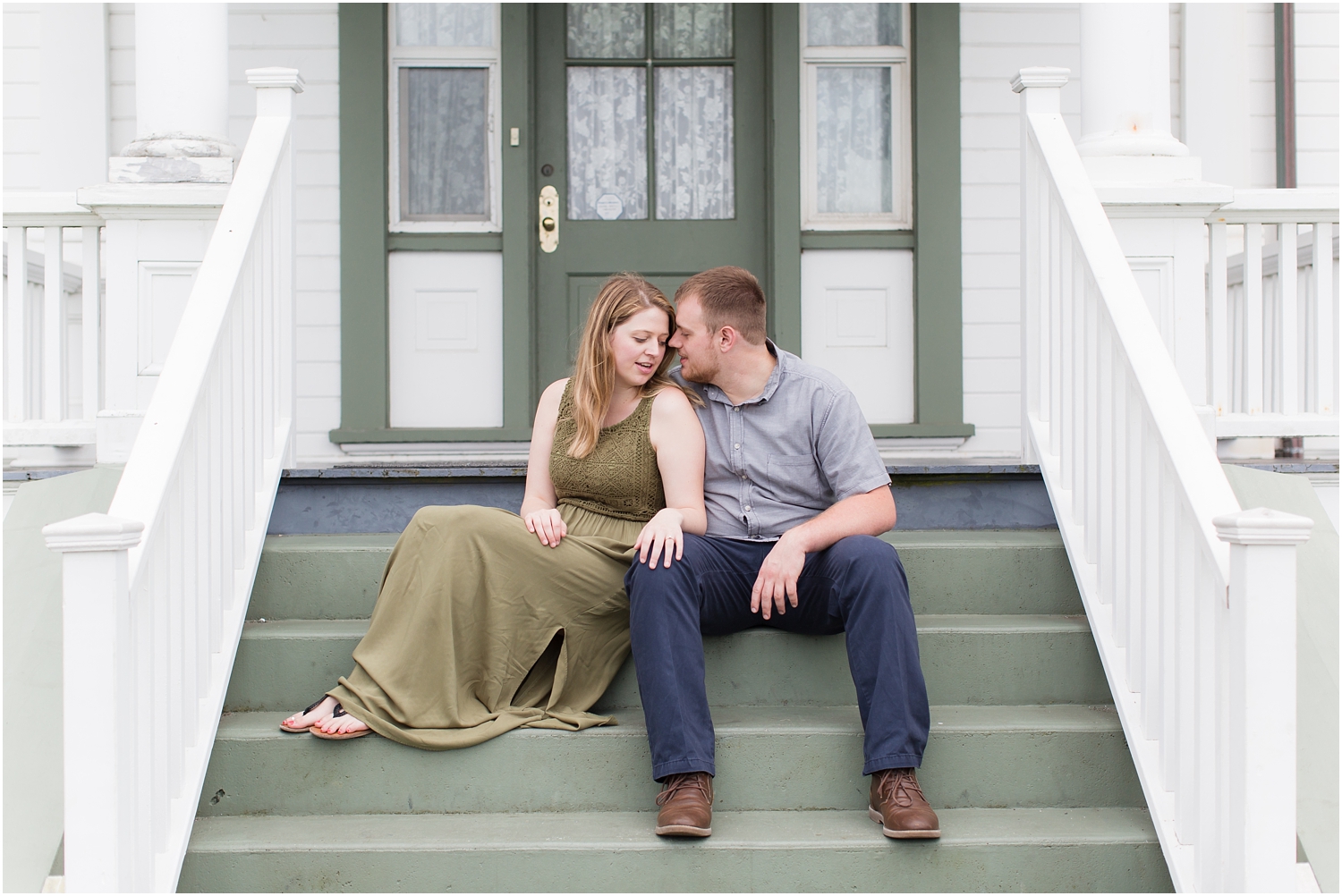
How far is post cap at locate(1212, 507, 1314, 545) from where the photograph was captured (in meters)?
1.64

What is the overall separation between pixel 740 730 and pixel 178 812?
1.09 meters

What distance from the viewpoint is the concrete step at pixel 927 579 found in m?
2.57

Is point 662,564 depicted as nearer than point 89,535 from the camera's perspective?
No

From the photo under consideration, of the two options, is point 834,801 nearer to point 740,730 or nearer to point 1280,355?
point 740,730

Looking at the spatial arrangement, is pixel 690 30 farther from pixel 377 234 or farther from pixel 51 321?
pixel 51 321

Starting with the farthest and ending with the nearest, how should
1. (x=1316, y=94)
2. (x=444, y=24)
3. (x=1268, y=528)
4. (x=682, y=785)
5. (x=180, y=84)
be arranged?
1. (x=1316, y=94)
2. (x=444, y=24)
3. (x=180, y=84)
4. (x=682, y=785)
5. (x=1268, y=528)

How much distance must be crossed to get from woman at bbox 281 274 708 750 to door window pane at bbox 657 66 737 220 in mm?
1946

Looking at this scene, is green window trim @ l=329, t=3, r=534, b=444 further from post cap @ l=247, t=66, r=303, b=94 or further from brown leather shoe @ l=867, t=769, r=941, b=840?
brown leather shoe @ l=867, t=769, r=941, b=840

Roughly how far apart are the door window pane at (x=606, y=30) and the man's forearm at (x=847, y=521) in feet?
8.89

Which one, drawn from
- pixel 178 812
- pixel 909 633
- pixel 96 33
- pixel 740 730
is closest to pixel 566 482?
pixel 740 730

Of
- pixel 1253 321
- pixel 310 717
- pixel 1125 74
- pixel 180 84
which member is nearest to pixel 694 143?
pixel 1125 74

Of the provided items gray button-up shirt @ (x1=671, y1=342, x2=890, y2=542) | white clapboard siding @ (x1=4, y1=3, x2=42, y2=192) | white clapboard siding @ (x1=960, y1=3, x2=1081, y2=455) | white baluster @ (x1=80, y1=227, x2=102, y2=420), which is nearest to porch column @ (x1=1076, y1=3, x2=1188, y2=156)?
white clapboard siding @ (x1=960, y1=3, x2=1081, y2=455)

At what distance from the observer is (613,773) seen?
6.88 feet

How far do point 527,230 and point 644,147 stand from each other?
0.62 m
